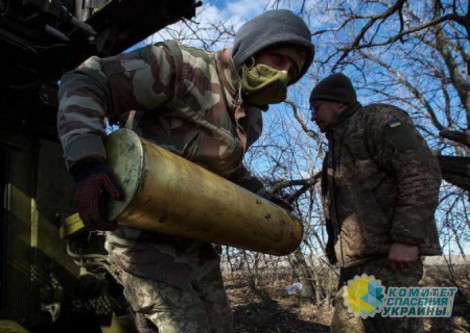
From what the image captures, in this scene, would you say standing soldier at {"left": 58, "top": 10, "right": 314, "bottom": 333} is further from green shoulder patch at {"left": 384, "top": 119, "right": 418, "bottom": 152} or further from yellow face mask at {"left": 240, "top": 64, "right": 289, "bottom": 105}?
green shoulder patch at {"left": 384, "top": 119, "right": 418, "bottom": 152}

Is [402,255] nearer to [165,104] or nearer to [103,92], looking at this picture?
[165,104]

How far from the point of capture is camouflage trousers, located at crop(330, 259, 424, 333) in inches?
117

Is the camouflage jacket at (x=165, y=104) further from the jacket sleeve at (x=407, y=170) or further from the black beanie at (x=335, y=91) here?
the black beanie at (x=335, y=91)

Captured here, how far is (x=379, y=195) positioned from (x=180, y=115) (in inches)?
64.6

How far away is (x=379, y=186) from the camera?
320cm

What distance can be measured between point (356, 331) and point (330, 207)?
33.1 inches

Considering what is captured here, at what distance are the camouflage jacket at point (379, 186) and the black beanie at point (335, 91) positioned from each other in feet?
0.58

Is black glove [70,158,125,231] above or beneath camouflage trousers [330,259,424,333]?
above

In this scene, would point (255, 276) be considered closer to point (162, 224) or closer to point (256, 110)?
point (256, 110)

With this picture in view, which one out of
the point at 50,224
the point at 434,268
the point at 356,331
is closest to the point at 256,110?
the point at 356,331

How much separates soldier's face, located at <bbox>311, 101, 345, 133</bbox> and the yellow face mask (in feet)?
4.66

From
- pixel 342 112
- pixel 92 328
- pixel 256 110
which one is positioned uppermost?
pixel 342 112

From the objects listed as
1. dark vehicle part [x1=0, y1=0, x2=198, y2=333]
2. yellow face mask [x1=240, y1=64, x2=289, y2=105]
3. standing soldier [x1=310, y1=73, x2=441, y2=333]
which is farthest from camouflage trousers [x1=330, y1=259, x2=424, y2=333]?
dark vehicle part [x1=0, y1=0, x2=198, y2=333]

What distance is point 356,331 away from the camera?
10.5ft
